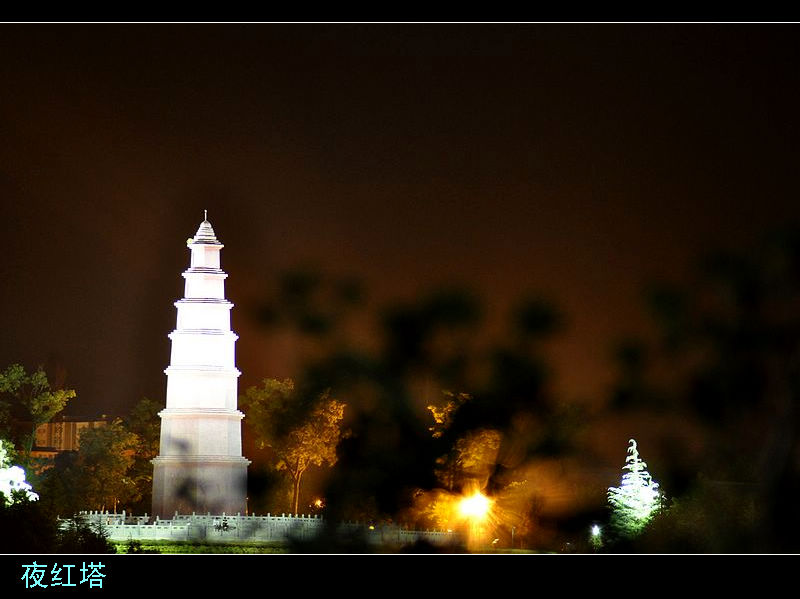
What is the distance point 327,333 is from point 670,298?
5134 millimetres

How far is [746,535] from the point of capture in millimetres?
20688

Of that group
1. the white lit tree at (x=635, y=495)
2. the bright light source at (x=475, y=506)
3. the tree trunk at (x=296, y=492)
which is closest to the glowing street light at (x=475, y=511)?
the bright light source at (x=475, y=506)

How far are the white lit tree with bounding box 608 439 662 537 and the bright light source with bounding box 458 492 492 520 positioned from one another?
51.3 feet

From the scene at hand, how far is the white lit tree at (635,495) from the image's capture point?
127 feet

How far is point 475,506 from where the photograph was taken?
21438 millimetres

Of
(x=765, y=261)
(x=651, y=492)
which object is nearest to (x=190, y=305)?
(x=651, y=492)

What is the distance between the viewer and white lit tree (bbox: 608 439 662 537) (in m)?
38.6

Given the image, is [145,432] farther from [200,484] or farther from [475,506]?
[475,506]

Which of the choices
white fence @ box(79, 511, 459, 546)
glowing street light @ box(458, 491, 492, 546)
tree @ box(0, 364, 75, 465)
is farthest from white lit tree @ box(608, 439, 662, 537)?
tree @ box(0, 364, 75, 465)

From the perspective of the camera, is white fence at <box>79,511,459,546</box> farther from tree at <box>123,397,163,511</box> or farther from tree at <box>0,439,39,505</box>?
tree at <box>123,397,163,511</box>

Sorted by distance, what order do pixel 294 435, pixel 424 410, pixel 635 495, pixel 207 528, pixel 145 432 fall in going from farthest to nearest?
pixel 145 432 < pixel 294 435 < pixel 207 528 < pixel 635 495 < pixel 424 410

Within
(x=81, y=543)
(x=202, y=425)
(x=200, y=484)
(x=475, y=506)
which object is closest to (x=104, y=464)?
(x=200, y=484)

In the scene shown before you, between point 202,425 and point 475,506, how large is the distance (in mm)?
25635
